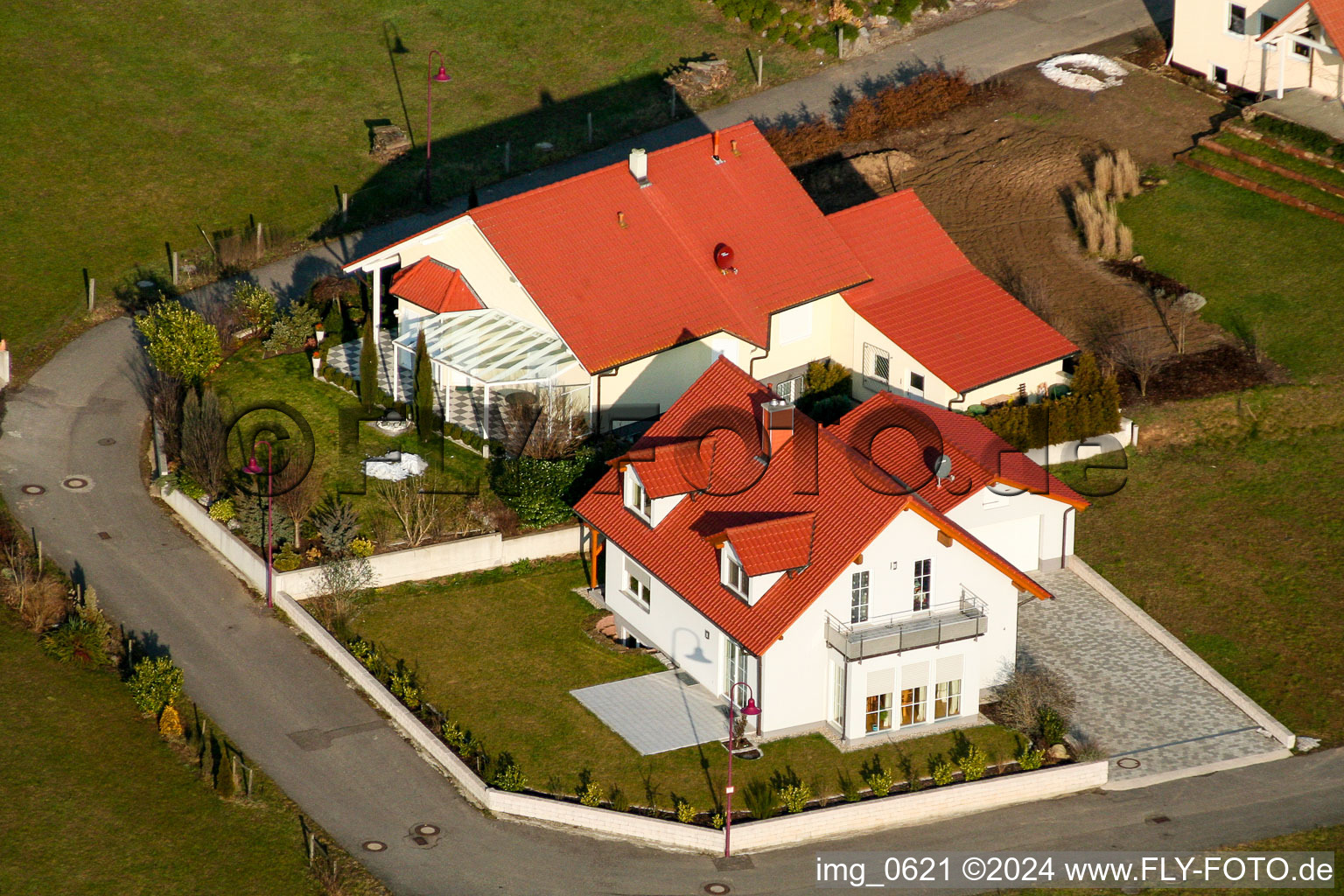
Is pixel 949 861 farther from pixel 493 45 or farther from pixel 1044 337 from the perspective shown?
pixel 493 45

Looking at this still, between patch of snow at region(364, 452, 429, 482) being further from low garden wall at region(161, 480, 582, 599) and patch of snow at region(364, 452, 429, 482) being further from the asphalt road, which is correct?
the asphalt road

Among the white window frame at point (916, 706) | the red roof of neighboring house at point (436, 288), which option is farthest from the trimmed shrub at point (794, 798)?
the red roof of neighboring house at point (436, 288)

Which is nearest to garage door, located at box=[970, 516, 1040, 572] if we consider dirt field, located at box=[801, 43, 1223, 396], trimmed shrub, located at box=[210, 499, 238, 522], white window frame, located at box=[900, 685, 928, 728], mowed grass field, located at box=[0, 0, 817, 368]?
white window frame, located at box=[900, 685, 928, 728]

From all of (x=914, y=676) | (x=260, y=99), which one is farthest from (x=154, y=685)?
(x=260, y=99)

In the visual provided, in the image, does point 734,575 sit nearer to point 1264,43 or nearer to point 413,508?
point 413,508

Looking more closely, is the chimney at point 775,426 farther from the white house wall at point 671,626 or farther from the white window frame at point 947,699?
the white window frame at point 947,699
